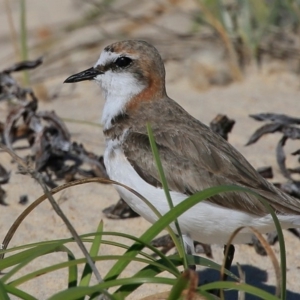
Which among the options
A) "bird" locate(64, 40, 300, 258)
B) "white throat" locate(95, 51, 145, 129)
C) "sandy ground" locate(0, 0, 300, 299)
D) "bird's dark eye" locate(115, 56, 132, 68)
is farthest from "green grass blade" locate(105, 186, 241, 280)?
"bird's dark eye" locate(115, 56, 132, 68)

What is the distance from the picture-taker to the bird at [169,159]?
3887mm

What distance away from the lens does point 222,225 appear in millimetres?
3887

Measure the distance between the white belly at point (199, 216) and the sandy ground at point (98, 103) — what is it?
1.51 ft

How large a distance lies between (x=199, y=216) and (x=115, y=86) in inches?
41.5

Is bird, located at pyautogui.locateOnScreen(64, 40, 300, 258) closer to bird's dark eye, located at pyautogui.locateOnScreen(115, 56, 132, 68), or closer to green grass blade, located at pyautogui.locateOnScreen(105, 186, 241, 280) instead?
bird's dark eye, located at pyautogui.locateOnScreen(115, 56, 132, 68)

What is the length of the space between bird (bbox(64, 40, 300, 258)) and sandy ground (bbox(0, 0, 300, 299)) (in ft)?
1.74

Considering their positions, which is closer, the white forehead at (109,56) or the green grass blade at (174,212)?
the green grass blade at (174,212)

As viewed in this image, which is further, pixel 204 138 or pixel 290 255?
pixel 290 255

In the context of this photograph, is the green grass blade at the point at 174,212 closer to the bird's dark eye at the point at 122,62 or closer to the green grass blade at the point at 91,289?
the green grass blade at the point at 91,289

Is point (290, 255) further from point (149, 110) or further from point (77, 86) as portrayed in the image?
point (77, 86)

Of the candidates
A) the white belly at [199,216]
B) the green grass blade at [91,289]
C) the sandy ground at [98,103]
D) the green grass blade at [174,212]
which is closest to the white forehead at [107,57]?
the white belly at [199,216]

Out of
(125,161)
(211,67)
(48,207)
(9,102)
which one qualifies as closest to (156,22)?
(211,67)

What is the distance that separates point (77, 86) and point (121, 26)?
1.67 metres

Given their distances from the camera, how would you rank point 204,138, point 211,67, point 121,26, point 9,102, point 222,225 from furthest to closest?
point 121,26, point 211,67, point 9,102, point 204,138, point 222,225
